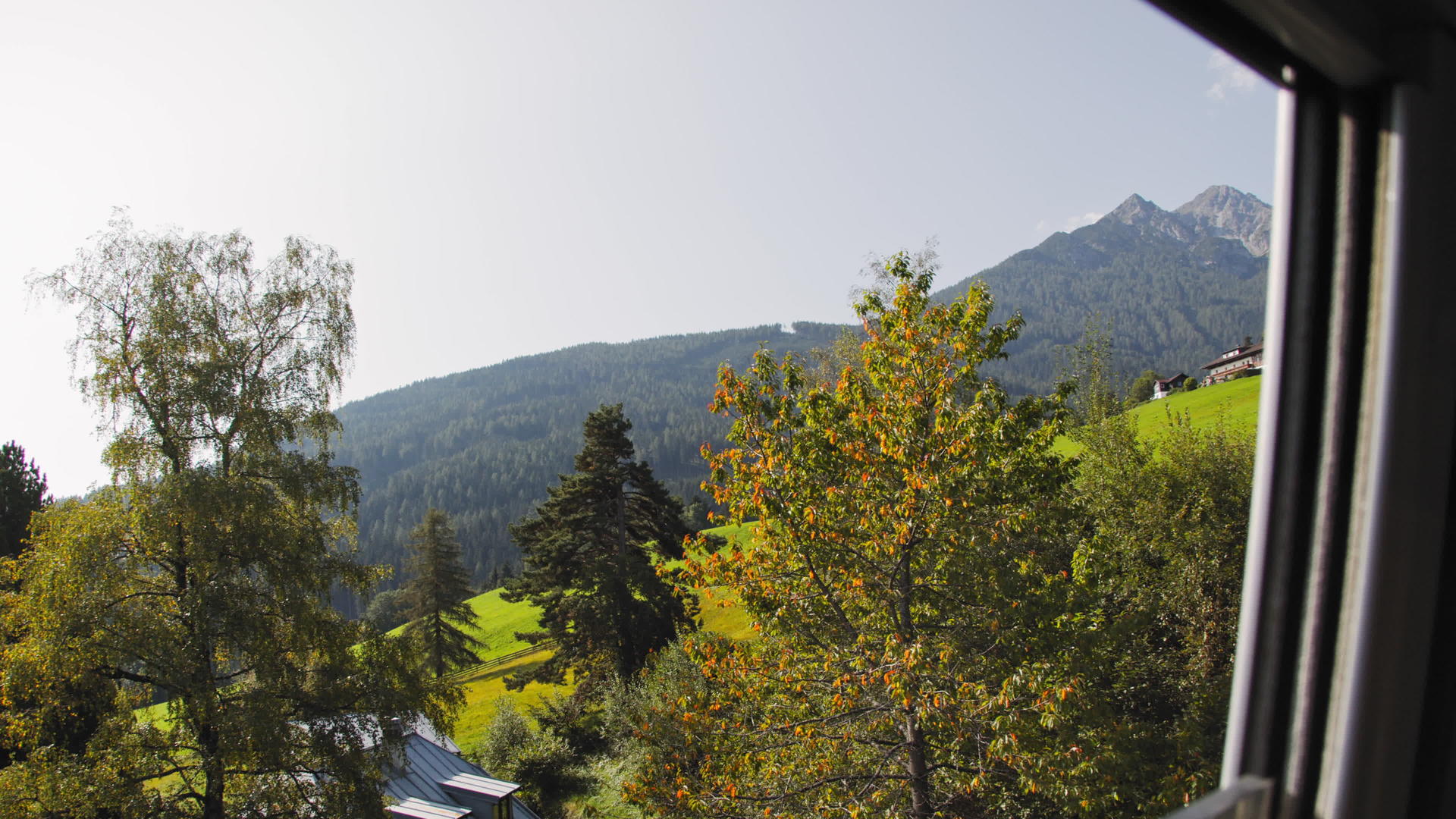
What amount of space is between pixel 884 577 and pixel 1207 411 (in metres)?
27.7

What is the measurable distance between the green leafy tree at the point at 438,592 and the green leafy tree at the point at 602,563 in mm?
13891

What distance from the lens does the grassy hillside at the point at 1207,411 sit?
666 inches

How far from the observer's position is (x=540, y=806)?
23078mm

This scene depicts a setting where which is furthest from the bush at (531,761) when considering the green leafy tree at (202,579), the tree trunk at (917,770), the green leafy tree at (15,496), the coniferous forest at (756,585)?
the tree trunk at (917,770)

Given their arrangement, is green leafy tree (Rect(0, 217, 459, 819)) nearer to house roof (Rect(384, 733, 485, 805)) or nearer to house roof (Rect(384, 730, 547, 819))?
house roof (Rect(384, 730, 547, 819))

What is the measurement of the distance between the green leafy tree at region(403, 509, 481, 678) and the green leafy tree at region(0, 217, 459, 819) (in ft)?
91.4

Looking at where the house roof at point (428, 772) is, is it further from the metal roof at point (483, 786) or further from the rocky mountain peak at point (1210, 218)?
the rocky mountain peak at point (1210, 218)

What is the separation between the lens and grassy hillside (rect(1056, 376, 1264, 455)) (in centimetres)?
1692

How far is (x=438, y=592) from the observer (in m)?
39.5

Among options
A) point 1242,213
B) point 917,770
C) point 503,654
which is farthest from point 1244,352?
point 503,654

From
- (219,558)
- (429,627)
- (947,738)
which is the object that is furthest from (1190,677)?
(429,627)

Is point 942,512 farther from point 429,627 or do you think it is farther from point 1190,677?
point 429,627

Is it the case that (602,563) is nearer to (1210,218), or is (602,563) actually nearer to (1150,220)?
(1210,218)

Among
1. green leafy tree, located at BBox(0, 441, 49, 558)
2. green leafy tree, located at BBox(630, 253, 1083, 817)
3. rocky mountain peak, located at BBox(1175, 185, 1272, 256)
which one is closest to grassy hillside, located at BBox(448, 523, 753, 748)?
green leafy tree, located at BBox(0, 441, 49, 558)
